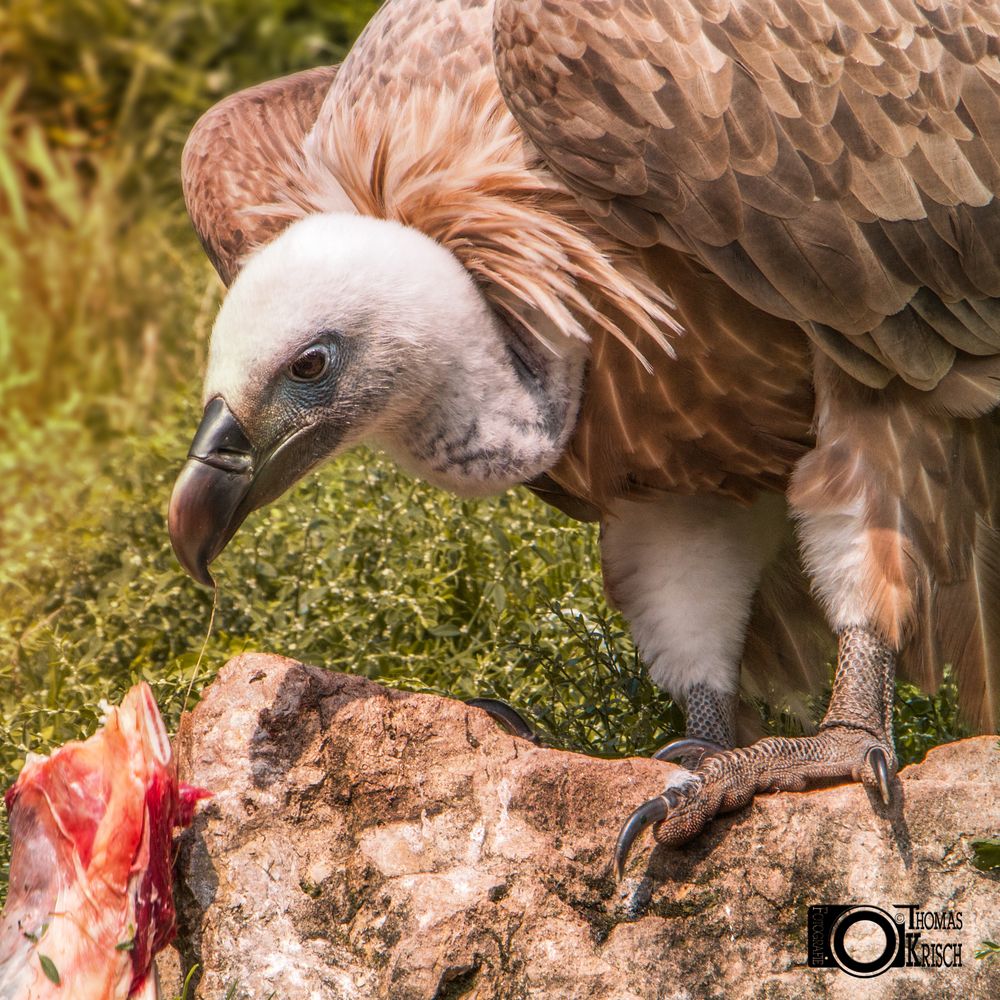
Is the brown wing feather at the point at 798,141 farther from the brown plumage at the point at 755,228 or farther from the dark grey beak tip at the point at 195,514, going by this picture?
the dark grey beak tip at the point at 195,514

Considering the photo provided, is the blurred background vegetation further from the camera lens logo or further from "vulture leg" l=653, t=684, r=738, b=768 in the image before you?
the camera lens logo

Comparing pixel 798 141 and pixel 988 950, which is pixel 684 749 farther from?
pixel 798 141

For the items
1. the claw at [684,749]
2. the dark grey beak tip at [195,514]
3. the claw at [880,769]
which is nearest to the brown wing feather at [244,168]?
the dark grey beak tip at [195,514]

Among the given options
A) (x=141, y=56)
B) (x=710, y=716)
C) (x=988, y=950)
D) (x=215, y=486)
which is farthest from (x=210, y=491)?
(x=141, y=56)

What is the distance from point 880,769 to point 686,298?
39.2 inches

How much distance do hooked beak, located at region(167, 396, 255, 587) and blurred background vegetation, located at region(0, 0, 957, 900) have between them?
0.91 meters

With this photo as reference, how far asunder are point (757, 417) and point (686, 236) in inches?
17.8

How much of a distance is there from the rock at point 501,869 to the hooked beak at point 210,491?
0.85 feet

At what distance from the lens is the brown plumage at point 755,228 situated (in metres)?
3.23

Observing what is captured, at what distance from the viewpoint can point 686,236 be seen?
3254 millimetres

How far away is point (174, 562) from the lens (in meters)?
5.07

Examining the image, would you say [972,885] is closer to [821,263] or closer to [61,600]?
[821,263]

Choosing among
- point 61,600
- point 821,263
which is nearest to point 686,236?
point 821,263

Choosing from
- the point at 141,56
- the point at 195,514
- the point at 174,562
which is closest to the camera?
the point at 195,514
